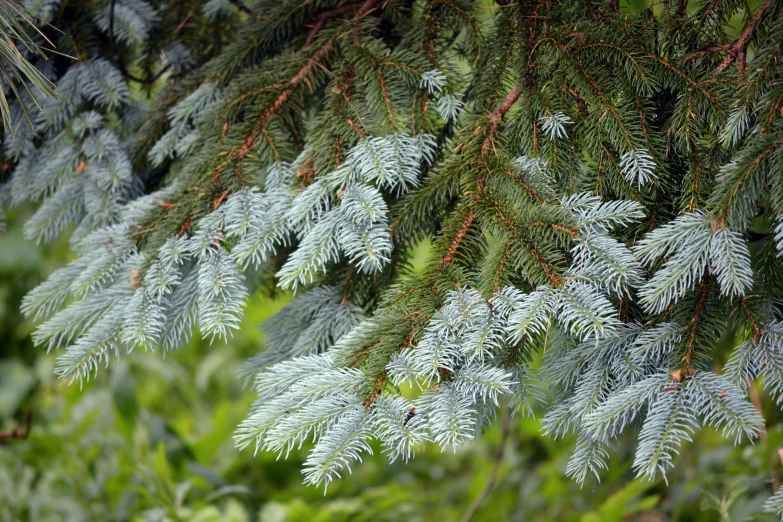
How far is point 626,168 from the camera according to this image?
889 mm

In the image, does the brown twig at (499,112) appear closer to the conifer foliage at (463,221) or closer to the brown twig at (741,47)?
the conifer foliage at (463,221)

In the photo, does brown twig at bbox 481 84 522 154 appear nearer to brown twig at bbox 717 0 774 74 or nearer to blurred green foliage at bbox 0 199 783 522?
brown twig at bbox 717 0 774 74

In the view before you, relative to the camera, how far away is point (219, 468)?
2389 mm

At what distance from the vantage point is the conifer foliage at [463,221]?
801 millimetres

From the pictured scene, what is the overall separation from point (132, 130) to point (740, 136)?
4.25ft

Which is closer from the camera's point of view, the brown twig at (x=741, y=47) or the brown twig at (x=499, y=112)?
the brown twig at (x=741, y=47)

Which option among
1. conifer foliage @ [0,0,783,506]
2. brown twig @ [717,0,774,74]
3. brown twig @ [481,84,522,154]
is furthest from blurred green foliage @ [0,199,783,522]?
brown twig @ [717,0,774,74]

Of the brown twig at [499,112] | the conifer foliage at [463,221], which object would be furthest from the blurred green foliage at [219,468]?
the brown twig at [499,112]

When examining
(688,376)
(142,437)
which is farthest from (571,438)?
(688,376)

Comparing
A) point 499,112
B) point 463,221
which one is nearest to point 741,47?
point 499,112

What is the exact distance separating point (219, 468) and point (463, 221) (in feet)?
6.13

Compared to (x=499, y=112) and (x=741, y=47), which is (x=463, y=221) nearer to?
(x=499, y=112)

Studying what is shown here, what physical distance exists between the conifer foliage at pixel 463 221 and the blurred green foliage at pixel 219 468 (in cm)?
49

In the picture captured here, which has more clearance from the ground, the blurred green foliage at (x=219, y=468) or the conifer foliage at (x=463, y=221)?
the conifer foliage at (x=463, y=221)
